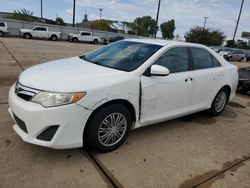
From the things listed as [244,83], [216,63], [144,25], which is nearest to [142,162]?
[216,63]

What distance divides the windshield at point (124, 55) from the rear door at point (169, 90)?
0.75ft

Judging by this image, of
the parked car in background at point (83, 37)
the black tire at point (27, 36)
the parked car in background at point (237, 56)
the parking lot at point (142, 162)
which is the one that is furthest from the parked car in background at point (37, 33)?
the parking lot at point (142, 162)

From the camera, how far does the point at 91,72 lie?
10.2ft

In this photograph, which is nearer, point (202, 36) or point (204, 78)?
point (204, 78)

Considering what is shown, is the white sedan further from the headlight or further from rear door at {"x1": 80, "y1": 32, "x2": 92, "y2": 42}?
rear door at {"x1": 80, "y1": 32, "x2": 92, "y2": 42}

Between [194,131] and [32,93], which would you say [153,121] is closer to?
[194,131]

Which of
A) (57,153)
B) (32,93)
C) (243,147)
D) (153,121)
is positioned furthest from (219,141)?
(32,93)

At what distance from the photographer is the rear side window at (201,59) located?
419 centimetres

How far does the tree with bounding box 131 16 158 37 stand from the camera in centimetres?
6558

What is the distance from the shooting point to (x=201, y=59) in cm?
438

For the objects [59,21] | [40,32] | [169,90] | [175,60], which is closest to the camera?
[169,90]

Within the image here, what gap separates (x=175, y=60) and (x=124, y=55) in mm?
848

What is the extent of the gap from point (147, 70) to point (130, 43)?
3.29 ft

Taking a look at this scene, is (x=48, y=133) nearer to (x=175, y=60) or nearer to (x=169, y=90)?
(x=169, y=90)
